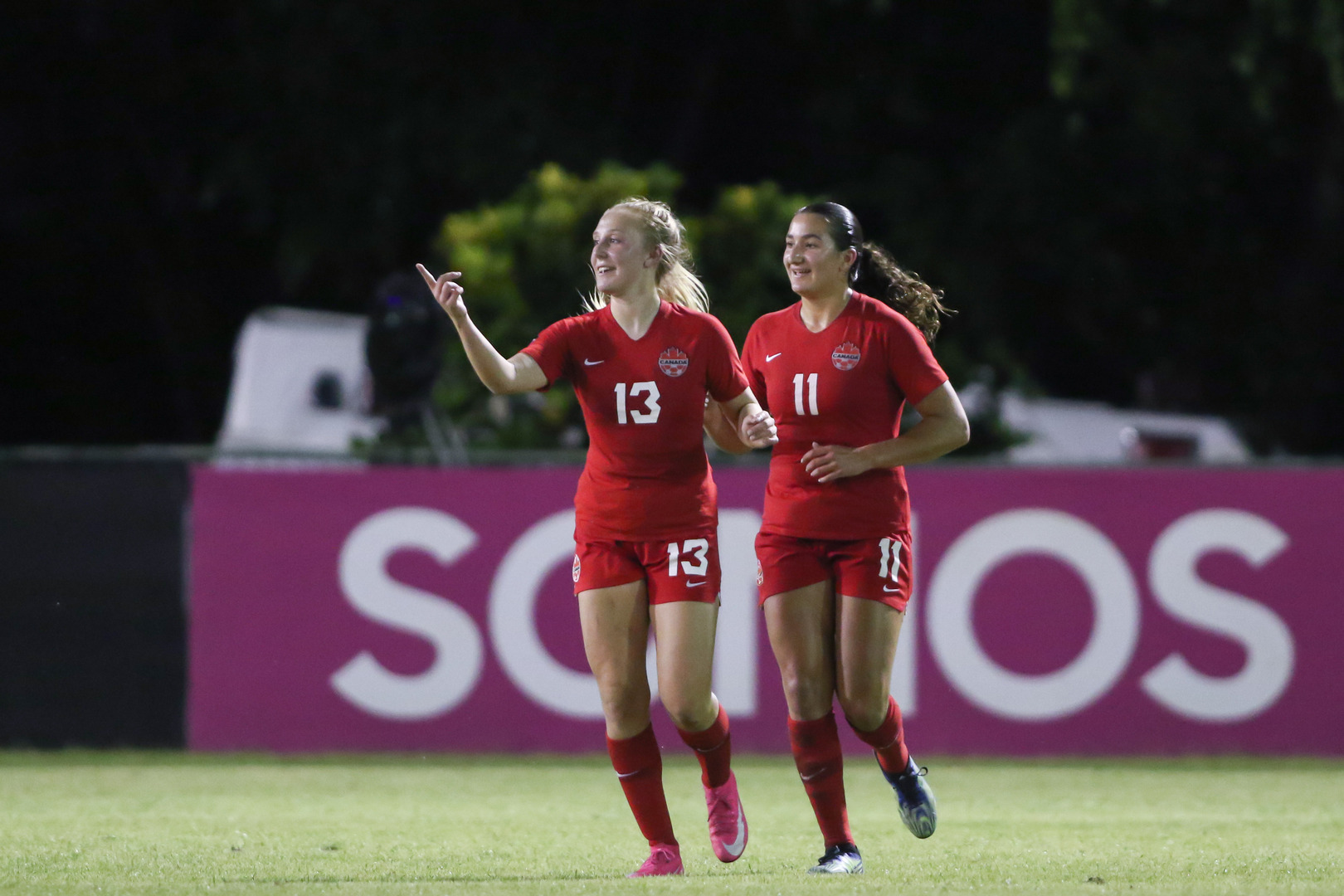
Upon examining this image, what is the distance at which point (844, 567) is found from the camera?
6508 mm

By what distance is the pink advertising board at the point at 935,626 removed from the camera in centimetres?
1098

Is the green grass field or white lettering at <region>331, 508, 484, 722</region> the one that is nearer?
the green grass field

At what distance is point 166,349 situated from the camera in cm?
2445

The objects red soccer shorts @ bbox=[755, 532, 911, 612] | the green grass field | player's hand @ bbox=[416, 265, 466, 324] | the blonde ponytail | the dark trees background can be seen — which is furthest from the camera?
the dark trees background

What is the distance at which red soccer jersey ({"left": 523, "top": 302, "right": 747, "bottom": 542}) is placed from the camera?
6.39 metres

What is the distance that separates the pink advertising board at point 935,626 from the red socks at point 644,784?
4440mm

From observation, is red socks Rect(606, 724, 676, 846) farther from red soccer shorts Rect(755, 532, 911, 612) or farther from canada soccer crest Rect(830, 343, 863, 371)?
canada soccer crest Rect(830, 343, 863, 371)

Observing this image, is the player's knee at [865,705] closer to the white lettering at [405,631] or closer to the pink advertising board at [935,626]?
the pink advertising board at [935,626]

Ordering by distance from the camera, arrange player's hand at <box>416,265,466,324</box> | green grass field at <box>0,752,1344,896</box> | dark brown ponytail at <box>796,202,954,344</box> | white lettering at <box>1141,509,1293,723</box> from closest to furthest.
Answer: player's hand at <box>416,265,466,324</box>, green grass field at <box>0,752,1344,896</box>, dark brown ponytail at <box>796,202,954,344</box>, white lettering at <box>1141,509,1293,723</box>

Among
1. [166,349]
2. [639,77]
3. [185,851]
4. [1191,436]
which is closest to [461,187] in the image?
[639,77]

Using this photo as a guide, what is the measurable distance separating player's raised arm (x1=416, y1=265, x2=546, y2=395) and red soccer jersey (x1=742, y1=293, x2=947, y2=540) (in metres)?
0.83

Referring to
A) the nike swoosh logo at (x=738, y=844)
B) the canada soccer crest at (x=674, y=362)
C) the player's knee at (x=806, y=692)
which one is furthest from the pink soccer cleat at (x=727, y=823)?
the canada soccer crest at (x=674, y=362)

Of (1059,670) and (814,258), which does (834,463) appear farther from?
(1059,670)

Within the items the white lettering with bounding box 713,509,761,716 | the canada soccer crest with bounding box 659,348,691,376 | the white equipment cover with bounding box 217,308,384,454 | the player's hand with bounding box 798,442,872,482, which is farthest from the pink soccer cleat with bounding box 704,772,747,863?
the white equipment cover with bounding box 217,308,384,454
